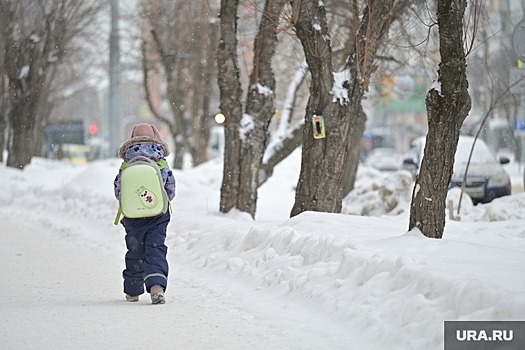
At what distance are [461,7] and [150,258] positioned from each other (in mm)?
3537

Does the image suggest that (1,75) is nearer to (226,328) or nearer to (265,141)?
(265,141)

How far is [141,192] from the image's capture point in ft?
28.3

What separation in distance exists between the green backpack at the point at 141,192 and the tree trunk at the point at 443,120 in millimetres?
2503

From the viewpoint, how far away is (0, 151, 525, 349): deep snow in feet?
21.6

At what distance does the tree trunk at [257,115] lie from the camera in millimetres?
14938

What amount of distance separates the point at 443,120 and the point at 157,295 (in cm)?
300

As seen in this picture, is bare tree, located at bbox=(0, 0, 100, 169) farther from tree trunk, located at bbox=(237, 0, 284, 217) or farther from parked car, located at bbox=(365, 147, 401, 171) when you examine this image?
parked car, located at bbox=(365, 147, 401, 171)

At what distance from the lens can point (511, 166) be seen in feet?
153

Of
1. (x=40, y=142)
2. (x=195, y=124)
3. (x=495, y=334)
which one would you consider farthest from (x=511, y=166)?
(x=495, y=334)

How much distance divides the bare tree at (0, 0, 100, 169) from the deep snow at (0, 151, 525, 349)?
14.7 m
